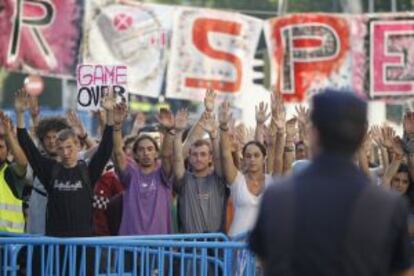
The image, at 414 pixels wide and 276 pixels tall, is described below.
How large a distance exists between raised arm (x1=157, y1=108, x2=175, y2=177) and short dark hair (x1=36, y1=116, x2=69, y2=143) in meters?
0.78

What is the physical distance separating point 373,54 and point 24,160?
7.98 m

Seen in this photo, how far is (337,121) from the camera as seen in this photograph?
5.62 metres

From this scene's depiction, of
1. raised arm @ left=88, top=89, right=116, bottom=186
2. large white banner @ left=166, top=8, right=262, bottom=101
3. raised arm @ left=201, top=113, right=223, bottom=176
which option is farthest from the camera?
large white banner @ left=166, top=8, right=262, bottom=101

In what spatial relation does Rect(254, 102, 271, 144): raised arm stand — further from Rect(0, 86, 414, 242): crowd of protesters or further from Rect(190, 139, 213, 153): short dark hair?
Rect(190, 139, 213, 153): short dark hair

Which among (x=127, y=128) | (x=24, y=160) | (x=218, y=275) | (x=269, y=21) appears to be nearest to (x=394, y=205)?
(x=218, y=275)

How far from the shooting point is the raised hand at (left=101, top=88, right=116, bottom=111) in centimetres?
1150

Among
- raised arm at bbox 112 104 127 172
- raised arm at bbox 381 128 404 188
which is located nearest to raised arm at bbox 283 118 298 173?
raised arm at bbox 381 128 404 188

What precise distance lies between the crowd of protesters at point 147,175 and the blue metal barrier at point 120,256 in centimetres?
83

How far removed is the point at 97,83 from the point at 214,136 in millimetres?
1291

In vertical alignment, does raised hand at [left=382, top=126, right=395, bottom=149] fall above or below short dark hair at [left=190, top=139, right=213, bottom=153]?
above

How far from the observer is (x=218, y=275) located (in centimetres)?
952

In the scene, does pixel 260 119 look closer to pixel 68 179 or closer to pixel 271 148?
pixel 271 148

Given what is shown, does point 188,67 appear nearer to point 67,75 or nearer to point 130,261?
point 67,75

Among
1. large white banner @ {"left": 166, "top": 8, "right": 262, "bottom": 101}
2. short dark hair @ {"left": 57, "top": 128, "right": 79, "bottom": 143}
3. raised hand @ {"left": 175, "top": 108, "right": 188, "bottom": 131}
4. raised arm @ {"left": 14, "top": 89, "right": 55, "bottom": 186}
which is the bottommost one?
raised arm @ {"left": 14, "top": 89, "right": 55, "bottom": 186}
